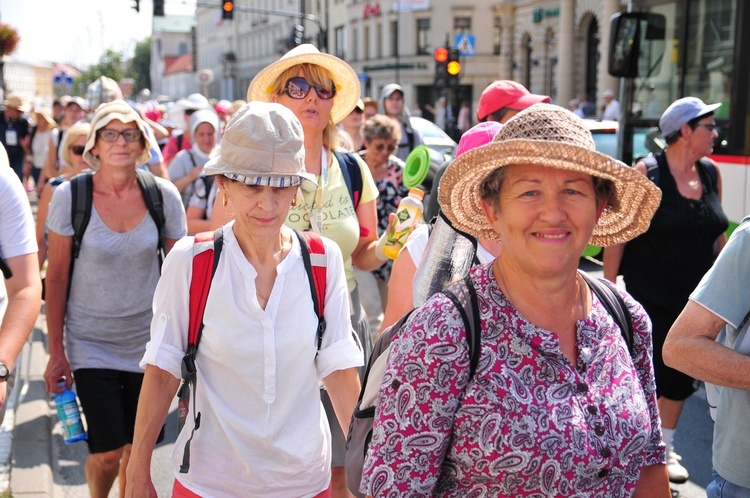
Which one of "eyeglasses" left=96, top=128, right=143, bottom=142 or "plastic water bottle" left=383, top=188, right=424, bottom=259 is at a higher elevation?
"eyeglasses" left=96, top=128, right=143, bottom=142

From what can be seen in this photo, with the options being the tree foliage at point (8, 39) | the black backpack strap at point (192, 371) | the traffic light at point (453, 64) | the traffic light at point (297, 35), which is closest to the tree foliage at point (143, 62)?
the traffic light at point (297, 35)

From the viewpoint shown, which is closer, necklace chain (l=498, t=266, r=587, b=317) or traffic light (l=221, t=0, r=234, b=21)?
necklace chain (l=498, t=266, r=587, b=317)

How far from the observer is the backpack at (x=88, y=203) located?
4219mm

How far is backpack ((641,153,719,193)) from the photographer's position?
504cm

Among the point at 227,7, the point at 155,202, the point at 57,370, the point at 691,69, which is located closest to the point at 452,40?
the point at 227,7

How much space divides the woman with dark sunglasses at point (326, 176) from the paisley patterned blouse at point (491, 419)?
1.80 m

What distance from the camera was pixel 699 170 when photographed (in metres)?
5.19

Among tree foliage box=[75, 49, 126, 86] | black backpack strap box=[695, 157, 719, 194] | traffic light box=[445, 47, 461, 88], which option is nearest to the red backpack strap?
black backpack strap box=[695, 157, 719, 194]

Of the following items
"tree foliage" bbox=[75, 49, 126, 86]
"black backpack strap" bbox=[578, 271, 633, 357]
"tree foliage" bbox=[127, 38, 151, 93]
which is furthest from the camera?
"tree foliage" bbox=[127, 38, 151, 93]

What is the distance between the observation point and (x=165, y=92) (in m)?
→ 153

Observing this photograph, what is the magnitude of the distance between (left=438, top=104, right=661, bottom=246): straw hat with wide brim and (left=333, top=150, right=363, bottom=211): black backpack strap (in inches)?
65.5

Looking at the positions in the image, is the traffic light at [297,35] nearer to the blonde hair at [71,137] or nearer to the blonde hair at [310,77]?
the blonde hair at [71,137]

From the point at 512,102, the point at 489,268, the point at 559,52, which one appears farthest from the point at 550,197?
the point at 559,52

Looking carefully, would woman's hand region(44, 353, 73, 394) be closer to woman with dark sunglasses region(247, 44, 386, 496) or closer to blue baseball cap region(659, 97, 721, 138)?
woman with dark sunglasses region(247, 44, 386, 496)
